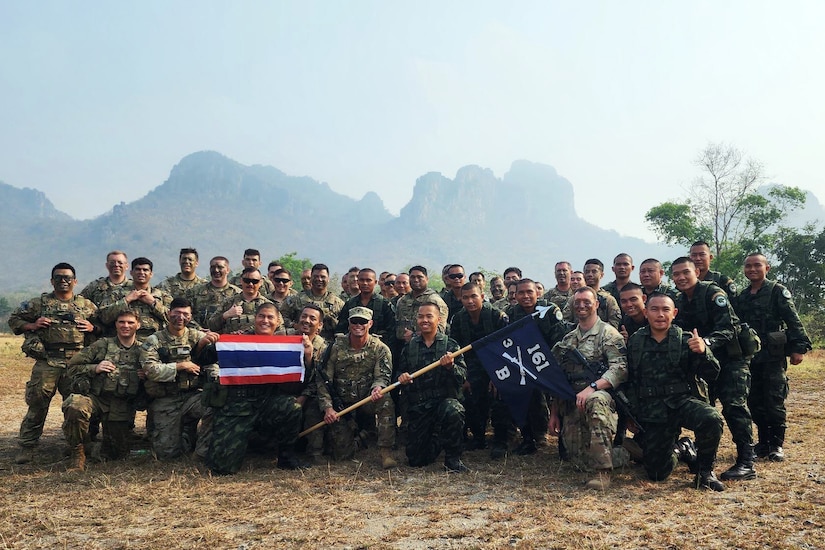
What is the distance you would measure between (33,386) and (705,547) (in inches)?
315

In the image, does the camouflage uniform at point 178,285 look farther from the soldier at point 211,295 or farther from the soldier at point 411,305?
the soldier at point 411,305

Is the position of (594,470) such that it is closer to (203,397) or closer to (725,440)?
(725,440)

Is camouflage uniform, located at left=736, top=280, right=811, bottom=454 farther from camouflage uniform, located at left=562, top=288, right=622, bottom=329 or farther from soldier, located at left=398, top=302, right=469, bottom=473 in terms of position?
soldier, located at left=398, top=302, right=469, bottom=473

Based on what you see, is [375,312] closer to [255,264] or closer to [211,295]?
[255,264]

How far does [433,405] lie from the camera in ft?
23.3

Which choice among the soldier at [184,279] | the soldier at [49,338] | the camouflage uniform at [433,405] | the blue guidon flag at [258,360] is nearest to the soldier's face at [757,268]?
the camouflage uniform at [433,405]

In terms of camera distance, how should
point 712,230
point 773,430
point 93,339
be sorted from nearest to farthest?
point 773,430 < point 93,339 < point 712,230

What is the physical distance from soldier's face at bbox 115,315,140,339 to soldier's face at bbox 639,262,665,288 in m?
6.84

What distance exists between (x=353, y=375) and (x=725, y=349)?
4.40 m

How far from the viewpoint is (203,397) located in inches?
281

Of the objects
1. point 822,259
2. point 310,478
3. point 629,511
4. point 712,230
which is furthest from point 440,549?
point 712,230

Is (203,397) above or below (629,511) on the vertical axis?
above

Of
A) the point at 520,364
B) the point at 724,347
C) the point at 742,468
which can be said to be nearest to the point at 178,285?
the point at 520,364

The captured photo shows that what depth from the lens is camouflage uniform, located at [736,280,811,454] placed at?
687 cm
